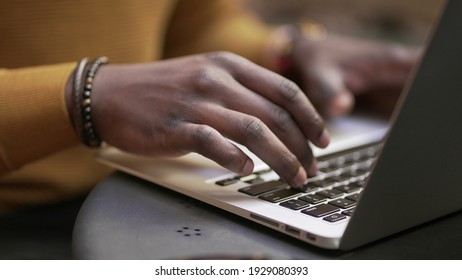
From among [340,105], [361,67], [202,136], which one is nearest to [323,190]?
[202,136]

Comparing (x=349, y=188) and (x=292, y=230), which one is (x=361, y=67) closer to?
(x=349, y=188)

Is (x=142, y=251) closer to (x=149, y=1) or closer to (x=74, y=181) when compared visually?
(x=74, y=181)

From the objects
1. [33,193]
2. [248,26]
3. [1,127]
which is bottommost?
[33,193]

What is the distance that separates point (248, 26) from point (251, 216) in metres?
0.80

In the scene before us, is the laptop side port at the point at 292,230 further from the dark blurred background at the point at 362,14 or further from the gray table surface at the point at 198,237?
the dark blurred background at the point at 362,14

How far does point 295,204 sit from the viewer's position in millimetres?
455

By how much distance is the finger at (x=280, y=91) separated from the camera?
1.74 feet

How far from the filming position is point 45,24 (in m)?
0.77

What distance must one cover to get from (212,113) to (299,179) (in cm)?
10

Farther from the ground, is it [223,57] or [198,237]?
[223,57]

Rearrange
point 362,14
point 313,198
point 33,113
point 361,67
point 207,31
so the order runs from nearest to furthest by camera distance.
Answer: point 313,198 < point 33,113 < point 361,67 < point 207,31 < point 362,14

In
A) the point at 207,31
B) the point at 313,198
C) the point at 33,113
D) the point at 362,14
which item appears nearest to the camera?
the point at 313,198

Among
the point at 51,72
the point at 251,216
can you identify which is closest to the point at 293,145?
the point at 251,216

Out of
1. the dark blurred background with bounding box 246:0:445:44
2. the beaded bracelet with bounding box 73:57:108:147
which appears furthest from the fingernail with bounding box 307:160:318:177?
the dark blurred background with bounding box 246:0:445:44
